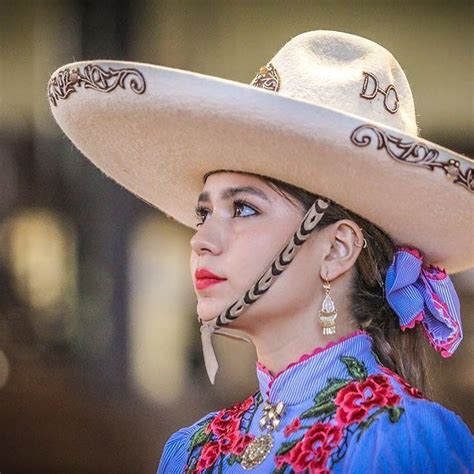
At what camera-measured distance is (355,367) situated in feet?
5.70

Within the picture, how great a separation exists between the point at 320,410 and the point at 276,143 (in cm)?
45

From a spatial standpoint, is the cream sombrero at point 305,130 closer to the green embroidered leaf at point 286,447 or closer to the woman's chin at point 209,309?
the woman's chin at point 209,309

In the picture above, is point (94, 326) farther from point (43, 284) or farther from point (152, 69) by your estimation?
point (152, 69)

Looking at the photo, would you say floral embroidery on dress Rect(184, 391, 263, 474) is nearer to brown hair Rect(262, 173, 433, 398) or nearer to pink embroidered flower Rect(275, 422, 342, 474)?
pink embroidered flower Rect(275, 422, 342, 474)

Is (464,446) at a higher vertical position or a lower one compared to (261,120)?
lower

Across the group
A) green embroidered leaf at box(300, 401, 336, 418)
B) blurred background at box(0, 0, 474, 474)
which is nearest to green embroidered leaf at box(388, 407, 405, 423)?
green embroidered leaf at box(300, 401, 336, 418)

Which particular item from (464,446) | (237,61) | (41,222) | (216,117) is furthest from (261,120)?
(41,222)

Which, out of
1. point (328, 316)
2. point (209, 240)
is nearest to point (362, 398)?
point (328, 316)

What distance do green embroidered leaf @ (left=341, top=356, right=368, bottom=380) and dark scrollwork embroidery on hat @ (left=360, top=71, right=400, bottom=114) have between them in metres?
0.43

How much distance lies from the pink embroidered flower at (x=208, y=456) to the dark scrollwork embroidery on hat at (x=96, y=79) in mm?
661

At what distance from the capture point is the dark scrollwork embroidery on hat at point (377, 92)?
1720 millimetres

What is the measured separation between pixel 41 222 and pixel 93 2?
107 centimetres

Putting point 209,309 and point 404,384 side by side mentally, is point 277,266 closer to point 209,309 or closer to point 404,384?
point 209,309

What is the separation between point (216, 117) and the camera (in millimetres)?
1611
